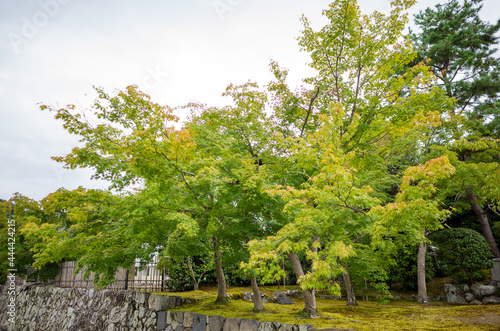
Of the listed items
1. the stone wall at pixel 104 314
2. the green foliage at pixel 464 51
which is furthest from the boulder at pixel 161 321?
the green foliage at pixel 464 51

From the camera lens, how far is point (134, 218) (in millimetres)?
7160

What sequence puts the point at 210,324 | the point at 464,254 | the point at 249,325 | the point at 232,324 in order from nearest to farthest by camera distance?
1. the point at 249,325
2. the point at 232,324
3. the point at 210,324
4. the point at 464,254

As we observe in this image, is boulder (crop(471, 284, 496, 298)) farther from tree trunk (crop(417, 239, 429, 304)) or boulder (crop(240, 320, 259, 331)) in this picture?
boulder (crop(240, 320, 259, 331))

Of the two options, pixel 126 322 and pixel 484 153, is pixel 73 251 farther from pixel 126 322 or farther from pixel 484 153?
pixel 484 153

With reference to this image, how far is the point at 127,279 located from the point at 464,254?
1436 centimetres

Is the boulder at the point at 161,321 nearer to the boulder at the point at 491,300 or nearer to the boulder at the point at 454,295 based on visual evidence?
the boulder at the point at 454,295

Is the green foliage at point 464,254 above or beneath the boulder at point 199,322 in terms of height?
above

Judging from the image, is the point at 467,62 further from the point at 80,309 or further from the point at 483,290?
the point at 80,309

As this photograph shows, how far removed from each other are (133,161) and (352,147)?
4.94m

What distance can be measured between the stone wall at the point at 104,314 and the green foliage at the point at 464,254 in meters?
10.7

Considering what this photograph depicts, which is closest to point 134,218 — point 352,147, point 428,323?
point 352,147

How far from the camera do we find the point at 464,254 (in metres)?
12.6

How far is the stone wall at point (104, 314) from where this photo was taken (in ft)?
24.3

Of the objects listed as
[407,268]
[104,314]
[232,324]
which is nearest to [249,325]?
[232,324]
